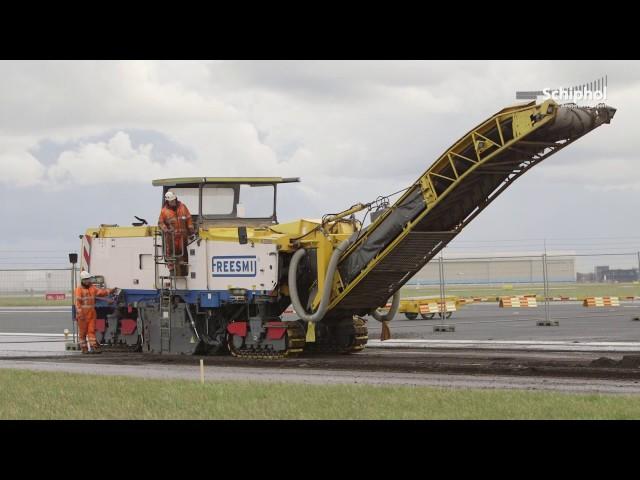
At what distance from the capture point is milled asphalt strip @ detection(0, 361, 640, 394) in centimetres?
1530

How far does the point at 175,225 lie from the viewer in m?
22.4

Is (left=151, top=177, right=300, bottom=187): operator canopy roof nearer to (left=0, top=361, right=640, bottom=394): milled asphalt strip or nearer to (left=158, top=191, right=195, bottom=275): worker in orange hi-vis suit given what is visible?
(left=158, top=191, right=195, bottom=275): worker in orange hi-vis suit

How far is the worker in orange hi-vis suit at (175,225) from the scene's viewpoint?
2236 cm

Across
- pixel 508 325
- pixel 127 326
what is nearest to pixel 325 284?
pixel 127 326

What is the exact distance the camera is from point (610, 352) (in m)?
22.2

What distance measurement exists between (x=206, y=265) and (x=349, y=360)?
3.68 meters

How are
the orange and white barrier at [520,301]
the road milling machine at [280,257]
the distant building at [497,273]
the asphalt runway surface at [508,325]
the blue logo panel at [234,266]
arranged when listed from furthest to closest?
the distant building at [497,273], the orange and white barrier at [520,301], the asphalt runway surface at [508,325], the blue logo panel at [234,266], the road milling machine at [280,257]

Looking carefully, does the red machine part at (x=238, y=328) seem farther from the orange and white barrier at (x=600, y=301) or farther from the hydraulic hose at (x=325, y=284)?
the orange and white barrier at (x=600, y=301)

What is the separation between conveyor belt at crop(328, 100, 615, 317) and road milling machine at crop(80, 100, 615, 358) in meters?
0.03

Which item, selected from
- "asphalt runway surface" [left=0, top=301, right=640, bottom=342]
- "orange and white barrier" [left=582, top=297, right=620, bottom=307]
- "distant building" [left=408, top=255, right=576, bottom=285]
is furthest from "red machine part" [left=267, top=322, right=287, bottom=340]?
"distant building" [left=408, top=255, right=576, bottom=285]

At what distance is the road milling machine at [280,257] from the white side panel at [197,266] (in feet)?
0.07

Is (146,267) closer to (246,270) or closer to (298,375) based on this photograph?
(246,270)

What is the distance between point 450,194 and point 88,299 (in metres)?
8.82

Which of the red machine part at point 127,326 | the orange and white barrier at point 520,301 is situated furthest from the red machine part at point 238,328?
the orange and white barrier at point 520,301
